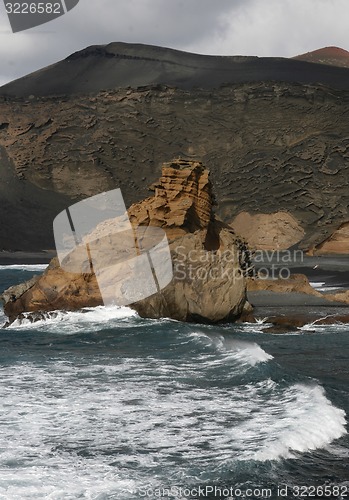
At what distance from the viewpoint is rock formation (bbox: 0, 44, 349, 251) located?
3132 inches

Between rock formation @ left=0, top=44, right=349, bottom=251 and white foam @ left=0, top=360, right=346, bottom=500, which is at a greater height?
rock formation @ left=0, top=44, right=349, bottom=251

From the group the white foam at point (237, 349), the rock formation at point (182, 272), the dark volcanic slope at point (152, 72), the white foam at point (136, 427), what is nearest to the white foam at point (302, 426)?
the white foam at point (136, 427)

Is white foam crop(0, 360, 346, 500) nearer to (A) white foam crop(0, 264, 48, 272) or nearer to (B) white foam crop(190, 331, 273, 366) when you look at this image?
(B) white foam crop(190, 331, 273, 366)

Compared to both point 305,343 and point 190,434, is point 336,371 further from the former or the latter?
point 190,434

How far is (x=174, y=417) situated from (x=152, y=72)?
102m

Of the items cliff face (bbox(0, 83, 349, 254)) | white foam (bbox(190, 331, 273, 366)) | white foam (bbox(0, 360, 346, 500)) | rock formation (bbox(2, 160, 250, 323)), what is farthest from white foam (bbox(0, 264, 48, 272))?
white foam (bbox(0, 360, 346, 500))

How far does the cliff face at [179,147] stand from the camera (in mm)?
79062

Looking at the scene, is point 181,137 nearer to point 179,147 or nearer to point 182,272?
point 179,147

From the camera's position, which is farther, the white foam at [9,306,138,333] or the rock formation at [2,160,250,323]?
the white foam at [9,306,138,333]

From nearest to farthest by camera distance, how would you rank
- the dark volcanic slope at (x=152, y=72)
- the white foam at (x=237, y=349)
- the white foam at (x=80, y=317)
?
the white foam at (x=237, y=349) < the white foam at (x=80, y=317) < the dark volcanic slope at (x=152, y=72)

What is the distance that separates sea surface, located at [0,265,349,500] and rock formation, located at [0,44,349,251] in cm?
5621

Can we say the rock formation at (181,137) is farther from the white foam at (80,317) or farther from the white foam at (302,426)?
the white foam at (302,426)

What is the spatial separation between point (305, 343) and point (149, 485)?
1244 cm

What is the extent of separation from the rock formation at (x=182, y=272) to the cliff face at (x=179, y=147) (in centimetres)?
4606
